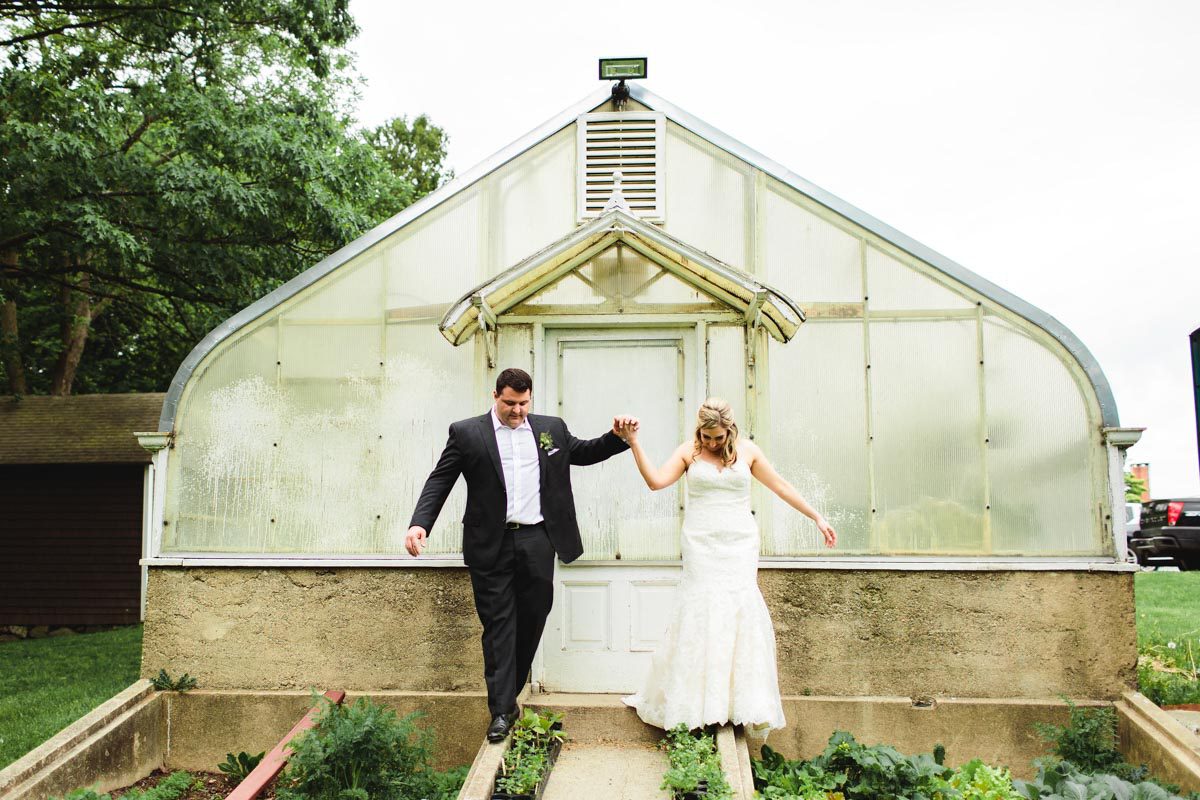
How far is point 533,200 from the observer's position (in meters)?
6.90

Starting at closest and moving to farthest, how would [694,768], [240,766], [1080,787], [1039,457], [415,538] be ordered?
[694,768]
[1080,787]
[415,538]
[240,766]
[1039,457]

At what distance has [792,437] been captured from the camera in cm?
645

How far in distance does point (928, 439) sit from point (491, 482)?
321 cm

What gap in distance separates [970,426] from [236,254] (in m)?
9.38

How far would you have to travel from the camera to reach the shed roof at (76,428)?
13.7m

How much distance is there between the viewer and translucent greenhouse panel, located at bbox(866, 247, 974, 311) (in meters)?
6.46

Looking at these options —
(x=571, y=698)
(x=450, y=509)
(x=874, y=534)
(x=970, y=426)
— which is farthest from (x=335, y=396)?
(x=970, y=426)

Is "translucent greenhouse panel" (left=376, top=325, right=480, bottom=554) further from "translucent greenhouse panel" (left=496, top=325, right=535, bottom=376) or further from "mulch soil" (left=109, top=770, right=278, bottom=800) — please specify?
"mulch soil" (left=109, top=770, right=278, bottom=800)

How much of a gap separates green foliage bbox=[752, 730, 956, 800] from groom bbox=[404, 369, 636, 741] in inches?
65.5

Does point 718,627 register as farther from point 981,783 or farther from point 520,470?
point 981,783

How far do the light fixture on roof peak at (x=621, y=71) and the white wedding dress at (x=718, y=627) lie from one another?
319cm

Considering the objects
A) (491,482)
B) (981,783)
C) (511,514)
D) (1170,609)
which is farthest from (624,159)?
(1170,609)

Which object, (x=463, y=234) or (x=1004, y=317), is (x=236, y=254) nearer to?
(x=463, y=234)

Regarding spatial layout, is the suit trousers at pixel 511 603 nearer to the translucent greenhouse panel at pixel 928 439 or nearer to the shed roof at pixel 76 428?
the translucent greenhouse panel at pixel 928 439
